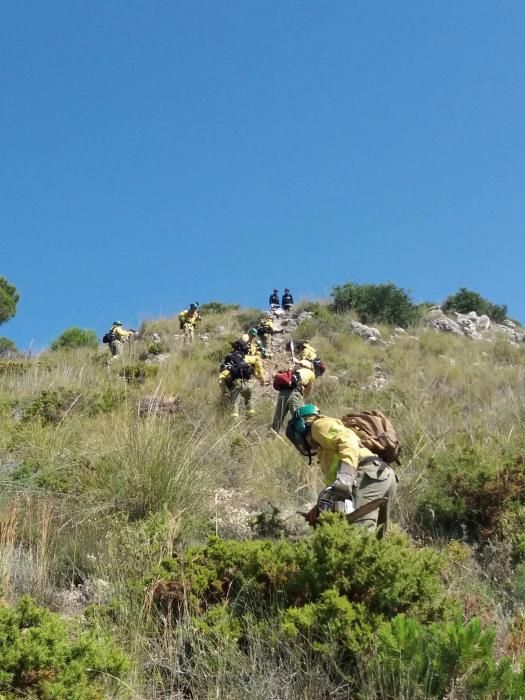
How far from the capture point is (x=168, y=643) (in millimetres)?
3543

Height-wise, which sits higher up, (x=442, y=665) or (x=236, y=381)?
(x=236, y=381)

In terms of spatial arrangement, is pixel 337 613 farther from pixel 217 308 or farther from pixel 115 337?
pixel 217 308

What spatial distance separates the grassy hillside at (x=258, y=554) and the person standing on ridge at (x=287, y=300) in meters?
16.0

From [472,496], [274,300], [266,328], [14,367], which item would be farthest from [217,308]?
[472,496]

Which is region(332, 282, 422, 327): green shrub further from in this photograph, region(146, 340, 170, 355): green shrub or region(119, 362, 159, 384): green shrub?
region(119, 362, 159, 384): green shrub

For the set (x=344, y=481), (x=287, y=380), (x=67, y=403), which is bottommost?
(x=344, y=481)

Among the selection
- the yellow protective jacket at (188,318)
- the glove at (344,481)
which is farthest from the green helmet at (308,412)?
the yellow protective jacket at (188,318)

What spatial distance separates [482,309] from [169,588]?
1087 inches

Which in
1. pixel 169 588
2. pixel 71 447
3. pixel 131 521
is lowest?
pixel 169 588

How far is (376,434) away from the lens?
5324 mm

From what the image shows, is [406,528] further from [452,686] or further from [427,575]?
[452,686]

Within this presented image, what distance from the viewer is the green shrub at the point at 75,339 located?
24.9 meters

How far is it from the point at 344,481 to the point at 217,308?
85.4ft

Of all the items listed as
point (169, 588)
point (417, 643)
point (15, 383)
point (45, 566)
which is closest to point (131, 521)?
point (45, 566)
